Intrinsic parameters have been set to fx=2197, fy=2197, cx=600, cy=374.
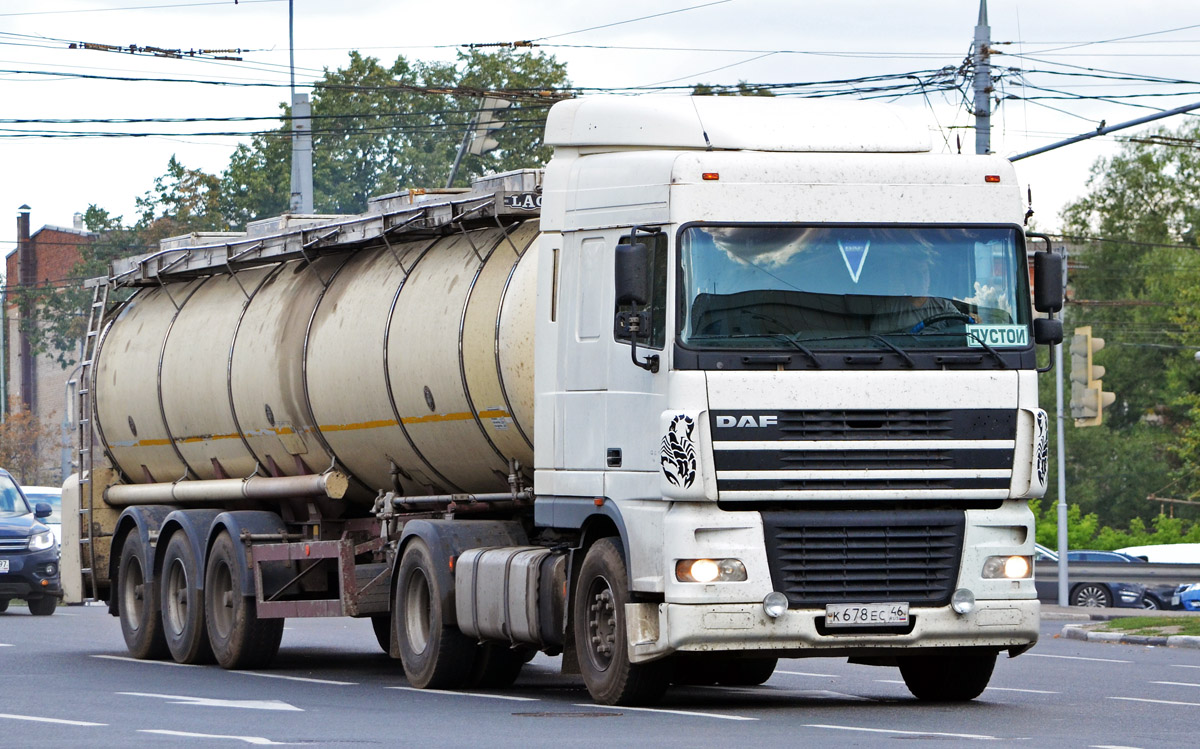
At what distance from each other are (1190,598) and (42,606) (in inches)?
743

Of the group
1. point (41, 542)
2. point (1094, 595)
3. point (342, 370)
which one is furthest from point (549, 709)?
point (1094, 595)

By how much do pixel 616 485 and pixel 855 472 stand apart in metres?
1.54

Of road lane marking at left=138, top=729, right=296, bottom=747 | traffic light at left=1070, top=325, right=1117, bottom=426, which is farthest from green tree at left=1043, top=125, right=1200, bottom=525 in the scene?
road lane marking at left=138, top=729, right=296, bottom=747

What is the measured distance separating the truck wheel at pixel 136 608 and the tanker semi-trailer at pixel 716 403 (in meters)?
4.58

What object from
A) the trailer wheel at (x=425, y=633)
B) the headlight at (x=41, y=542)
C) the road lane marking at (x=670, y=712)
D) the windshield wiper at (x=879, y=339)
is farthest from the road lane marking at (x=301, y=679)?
the headlight at (x=41, y=542)

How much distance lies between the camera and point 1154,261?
83688 millimetres

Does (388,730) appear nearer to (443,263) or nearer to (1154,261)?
(443,263)

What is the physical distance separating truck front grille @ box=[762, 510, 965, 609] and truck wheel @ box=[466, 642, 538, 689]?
10.6 ft

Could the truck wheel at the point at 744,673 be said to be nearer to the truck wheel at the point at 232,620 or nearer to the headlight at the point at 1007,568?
the headlight at the point at 1007,568

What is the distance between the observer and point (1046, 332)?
13812 mm

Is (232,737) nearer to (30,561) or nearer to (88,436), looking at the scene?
(88,436)

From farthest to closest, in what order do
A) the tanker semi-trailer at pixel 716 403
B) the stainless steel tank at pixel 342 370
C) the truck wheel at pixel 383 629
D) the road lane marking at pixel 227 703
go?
the truck wheel at pixel 383 629 → the stainless steel tank at pixel 342 370 → the road lane marking at pixel 227 703 → the tanker semi-trailer at pixel 716 403

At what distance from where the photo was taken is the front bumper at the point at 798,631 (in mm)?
12945

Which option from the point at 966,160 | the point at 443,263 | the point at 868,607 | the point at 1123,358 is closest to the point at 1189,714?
the point at 868,607
